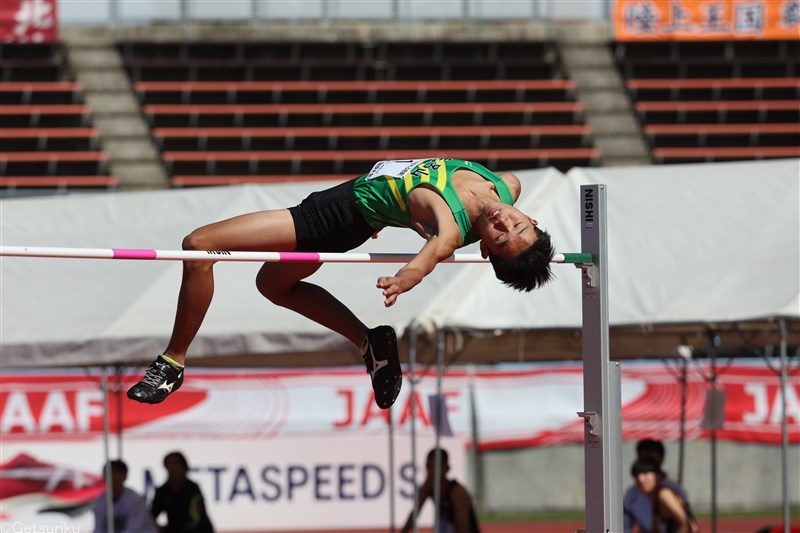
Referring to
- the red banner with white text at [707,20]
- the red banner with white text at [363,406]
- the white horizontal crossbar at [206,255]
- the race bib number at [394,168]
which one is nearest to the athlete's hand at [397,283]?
the white horizontal crossbar at [206,255]

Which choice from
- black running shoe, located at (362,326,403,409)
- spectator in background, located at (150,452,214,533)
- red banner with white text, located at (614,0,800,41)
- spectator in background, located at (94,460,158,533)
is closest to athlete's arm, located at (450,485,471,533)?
spectator in background, located at (150,452,214,533)

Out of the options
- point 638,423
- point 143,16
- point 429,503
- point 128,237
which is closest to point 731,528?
point 638,423

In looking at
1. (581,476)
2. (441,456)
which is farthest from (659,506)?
(581,476)

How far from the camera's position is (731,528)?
12484mm

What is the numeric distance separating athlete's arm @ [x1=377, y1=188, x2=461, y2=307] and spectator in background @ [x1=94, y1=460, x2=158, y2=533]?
4413 mm

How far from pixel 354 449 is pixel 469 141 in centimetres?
678

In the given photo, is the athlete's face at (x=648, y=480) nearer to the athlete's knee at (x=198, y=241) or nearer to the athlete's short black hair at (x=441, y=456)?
the athlete's short black hair at (x=441, y=456)

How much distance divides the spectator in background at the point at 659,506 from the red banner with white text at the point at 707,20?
39.2 feet

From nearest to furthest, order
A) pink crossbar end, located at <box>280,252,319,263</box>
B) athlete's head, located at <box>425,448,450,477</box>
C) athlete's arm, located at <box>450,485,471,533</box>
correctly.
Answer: pink crossbar end, located at <box>280,252,319,263</box>, athlete's arm, located at <box>450,485,471,533</box>, athlete's head, located at <box>425,448,450,477</box>

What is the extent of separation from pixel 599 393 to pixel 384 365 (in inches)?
30.9

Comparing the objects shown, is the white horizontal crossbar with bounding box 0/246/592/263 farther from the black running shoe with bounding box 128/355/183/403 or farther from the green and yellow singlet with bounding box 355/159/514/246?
the black running shoe with bounding box 128/355/183/403

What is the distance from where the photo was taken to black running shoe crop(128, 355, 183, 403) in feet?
15.3

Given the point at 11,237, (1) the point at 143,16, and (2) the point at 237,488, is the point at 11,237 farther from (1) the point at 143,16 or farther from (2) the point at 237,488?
(1) the point at 143,16

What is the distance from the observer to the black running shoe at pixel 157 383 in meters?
4.65
